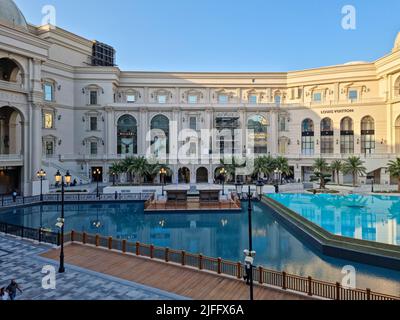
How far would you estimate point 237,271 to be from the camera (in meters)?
12.0

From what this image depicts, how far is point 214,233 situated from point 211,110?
103 ft

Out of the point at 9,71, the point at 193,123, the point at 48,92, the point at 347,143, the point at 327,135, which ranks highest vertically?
the point at 9,71

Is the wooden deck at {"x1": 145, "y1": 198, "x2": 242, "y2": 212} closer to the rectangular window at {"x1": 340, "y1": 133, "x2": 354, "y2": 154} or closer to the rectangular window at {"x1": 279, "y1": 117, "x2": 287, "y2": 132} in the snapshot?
the rectangular window at {"x1": 279, "y1": 117, "x2": 287, "y2": 132}

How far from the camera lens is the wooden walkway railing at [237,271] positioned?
9805 millimetres

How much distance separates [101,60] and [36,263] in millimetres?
51161

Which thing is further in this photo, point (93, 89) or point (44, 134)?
point (93, 89)

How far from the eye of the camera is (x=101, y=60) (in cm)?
5662

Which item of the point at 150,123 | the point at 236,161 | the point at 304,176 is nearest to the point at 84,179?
the point at 150,123

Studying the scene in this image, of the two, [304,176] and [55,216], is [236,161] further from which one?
[55,216]

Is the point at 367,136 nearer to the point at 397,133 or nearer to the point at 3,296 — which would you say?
the point at 397,133

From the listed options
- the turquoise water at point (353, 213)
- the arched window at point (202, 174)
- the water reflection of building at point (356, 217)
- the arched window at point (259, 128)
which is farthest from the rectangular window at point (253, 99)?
the water reflection of building at point (356, 217)

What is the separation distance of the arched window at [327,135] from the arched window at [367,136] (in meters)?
A: 4.80

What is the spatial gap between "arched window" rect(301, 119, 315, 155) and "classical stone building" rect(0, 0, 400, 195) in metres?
0.17

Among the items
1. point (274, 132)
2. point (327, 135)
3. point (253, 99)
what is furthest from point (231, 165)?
point (327, 135)
